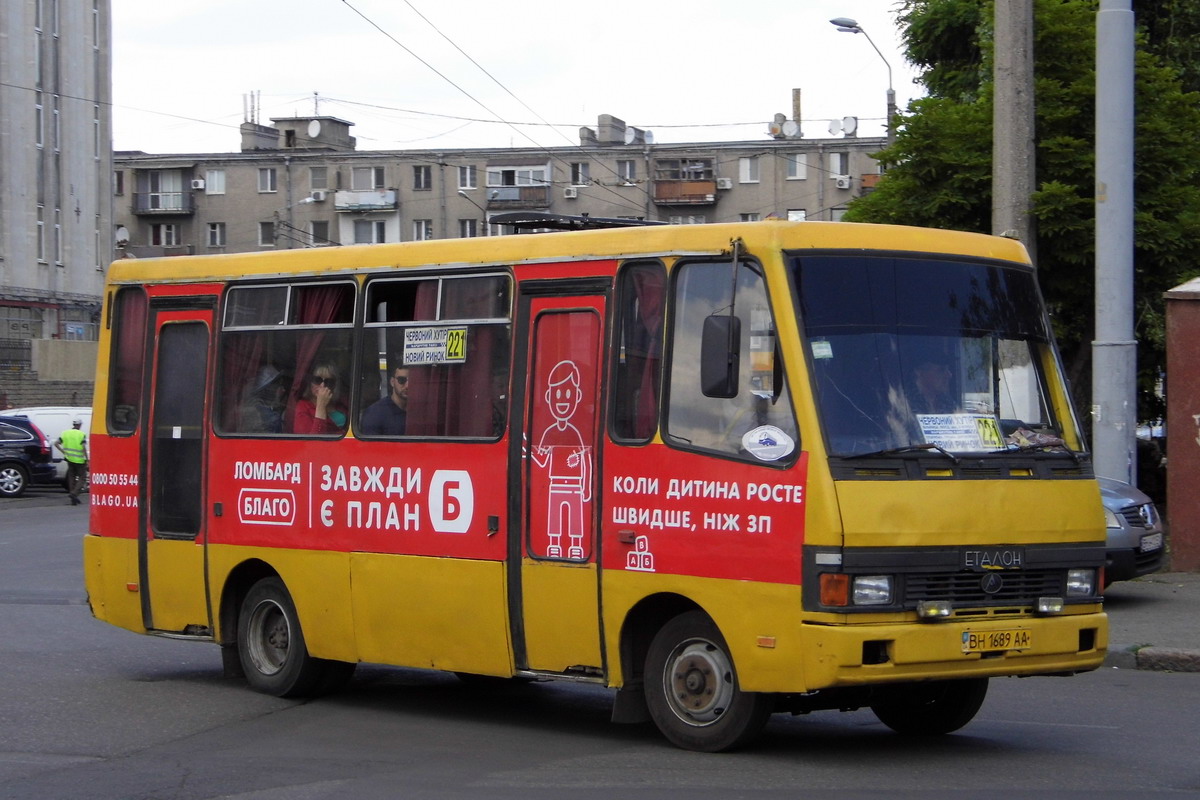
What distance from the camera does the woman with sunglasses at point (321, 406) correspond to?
10.8 metres

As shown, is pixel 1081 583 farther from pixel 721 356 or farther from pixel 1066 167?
pixel 1066 167

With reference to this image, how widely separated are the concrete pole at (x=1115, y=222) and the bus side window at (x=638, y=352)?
7.68 meters

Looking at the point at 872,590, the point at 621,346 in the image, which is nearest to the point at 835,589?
the point at 872,590

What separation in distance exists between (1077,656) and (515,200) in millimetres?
69958

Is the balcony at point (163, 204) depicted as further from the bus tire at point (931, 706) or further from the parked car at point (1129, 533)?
the bus tire at point (931, 706)

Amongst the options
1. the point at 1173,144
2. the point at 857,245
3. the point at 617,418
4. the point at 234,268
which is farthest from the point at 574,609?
the point at 1173,144

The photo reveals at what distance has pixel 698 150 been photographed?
77.6 m

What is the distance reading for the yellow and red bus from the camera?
26.6ft

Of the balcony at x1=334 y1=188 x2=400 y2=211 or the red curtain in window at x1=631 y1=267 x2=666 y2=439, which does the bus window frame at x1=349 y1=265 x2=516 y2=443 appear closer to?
the red curtain in window at x1=631 y1=267 x2=666 y2=439

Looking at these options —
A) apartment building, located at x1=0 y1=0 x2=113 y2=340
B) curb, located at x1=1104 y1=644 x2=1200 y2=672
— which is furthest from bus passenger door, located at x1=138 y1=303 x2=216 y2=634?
apartment building, located at x1=0 y1=0 x2=113 y2=340

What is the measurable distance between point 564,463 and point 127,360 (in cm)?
447

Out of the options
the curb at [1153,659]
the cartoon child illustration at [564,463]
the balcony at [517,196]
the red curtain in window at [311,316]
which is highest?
the balcony at [517,196]

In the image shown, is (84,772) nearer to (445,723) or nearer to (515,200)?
(445,723)

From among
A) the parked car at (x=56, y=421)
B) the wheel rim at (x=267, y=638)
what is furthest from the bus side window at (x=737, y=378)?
the parked car at (x=56, y=421)
